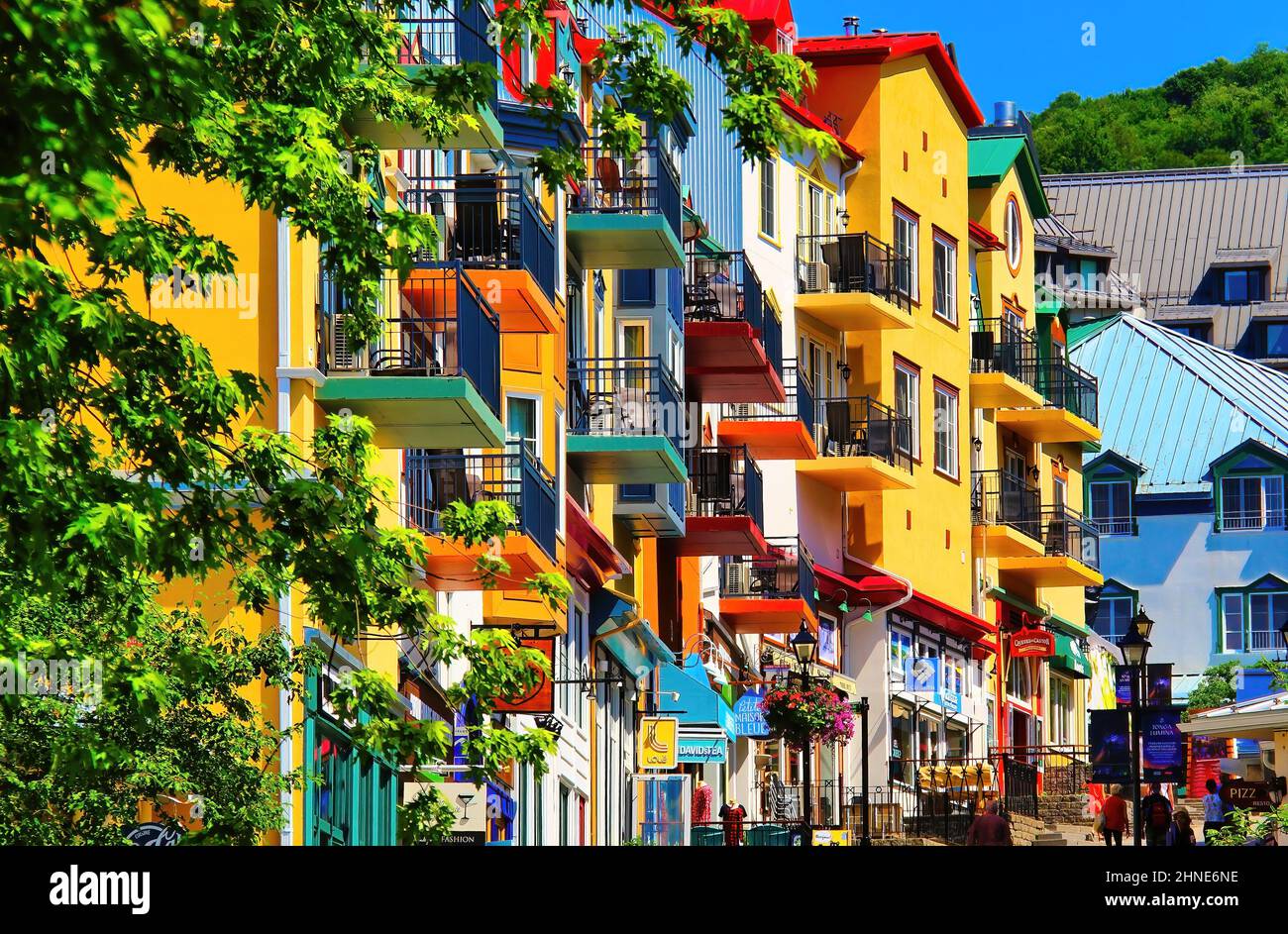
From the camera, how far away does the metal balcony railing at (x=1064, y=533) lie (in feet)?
220

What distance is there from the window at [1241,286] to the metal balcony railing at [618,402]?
272ft

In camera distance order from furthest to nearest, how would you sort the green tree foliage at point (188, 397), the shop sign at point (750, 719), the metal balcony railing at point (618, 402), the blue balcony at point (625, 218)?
the shop sign at point (750, 719) < the metal balcony railing at point (618, 402) < the blue balcony at point (625, 218) < the green tree foliage at point (188, 397)

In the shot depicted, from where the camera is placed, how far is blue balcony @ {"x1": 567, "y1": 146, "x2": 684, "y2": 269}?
3512cm

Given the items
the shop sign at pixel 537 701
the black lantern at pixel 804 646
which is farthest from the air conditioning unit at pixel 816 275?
the shop sign at pixel 537 701

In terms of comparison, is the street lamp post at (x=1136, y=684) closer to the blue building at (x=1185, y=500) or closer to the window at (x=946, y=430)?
the window at (x=946, y=430)

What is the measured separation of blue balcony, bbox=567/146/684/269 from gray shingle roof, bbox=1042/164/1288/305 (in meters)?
82.8

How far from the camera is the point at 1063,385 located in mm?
68812

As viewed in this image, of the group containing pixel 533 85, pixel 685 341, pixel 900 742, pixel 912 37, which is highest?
pixel 912 37

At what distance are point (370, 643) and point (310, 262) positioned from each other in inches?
148

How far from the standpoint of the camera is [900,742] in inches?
2212

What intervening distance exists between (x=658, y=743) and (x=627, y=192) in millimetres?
8403

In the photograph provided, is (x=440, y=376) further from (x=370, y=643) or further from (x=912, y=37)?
(x=912, y=37)

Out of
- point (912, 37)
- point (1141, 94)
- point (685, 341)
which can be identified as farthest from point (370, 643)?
Result: point (1141, 94)

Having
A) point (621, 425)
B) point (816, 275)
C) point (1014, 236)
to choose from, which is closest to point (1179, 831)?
point (621, 425)
